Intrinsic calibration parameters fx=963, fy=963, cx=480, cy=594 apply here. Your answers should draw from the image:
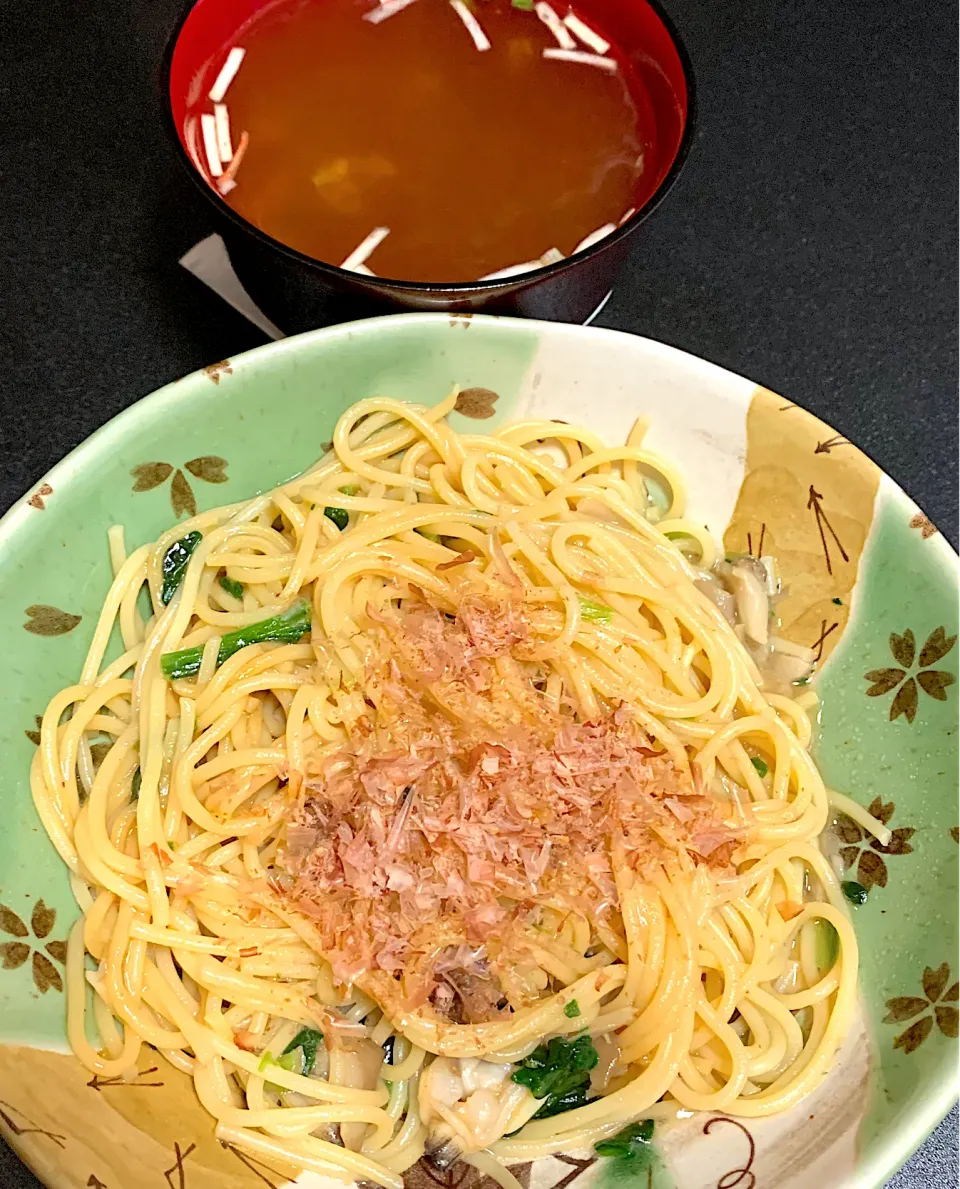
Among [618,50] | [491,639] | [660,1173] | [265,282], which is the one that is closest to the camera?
[660,1173]

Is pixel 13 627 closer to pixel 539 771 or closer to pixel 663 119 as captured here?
pixel 539 771

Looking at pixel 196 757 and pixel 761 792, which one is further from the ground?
pixel 761 792

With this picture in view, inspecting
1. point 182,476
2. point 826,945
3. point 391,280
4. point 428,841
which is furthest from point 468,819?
point 391,280

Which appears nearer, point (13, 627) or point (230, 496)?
point (13, 627)

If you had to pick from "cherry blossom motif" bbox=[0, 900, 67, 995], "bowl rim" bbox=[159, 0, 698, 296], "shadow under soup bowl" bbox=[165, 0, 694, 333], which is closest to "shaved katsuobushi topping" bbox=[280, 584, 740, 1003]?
"cherry blossom motif" bbox=[0, 900, 67, 995]

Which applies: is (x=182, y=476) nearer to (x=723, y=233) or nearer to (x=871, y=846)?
(x=871, y=846)

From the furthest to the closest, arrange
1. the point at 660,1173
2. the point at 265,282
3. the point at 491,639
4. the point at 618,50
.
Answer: the point at 618,50 → the point at 265,282 → the point at 491,639 → the point at 660,1173

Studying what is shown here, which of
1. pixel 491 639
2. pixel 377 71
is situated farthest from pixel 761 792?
pixel 377 71
